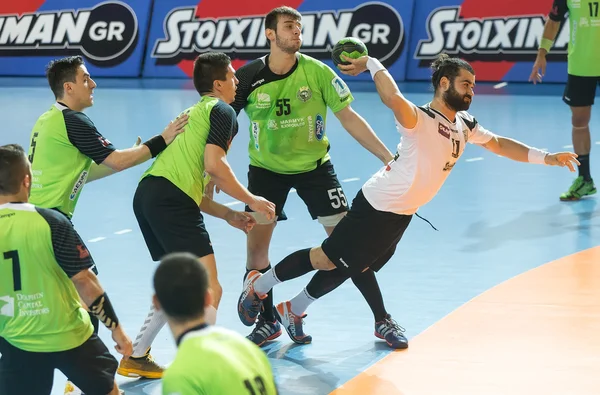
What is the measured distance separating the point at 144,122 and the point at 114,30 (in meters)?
6.59

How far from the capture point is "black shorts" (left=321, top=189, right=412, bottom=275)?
22.1 feet

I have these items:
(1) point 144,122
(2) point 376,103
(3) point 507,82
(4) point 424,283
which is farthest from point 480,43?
(4) point 424,283

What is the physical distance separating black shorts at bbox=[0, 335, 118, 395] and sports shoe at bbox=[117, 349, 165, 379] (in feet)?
5.25

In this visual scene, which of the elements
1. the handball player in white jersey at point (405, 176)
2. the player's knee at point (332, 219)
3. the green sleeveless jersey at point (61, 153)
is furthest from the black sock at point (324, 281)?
the green sleeveless jersey at point (61, 153)

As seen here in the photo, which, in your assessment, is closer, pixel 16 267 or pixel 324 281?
pixel 16 267

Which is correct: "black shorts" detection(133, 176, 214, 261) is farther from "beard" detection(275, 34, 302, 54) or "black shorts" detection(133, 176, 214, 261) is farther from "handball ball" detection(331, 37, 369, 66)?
"beard" detection(275, 34, 302, 54)

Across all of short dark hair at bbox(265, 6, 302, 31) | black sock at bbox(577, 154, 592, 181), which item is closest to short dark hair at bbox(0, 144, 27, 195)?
short dark hair at bbox(265, 6, 302, 31)

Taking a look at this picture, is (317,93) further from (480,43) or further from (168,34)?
(168,34)

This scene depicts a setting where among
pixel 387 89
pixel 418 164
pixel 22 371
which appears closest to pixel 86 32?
pixel 418 164

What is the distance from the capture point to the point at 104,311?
489 centimetres

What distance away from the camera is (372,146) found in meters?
7.38

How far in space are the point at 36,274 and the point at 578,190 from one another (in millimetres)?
7841

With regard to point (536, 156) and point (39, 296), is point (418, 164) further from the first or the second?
point (39, 296)

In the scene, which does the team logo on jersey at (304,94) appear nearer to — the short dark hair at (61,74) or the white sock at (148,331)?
the short dark hair at (61,74)
